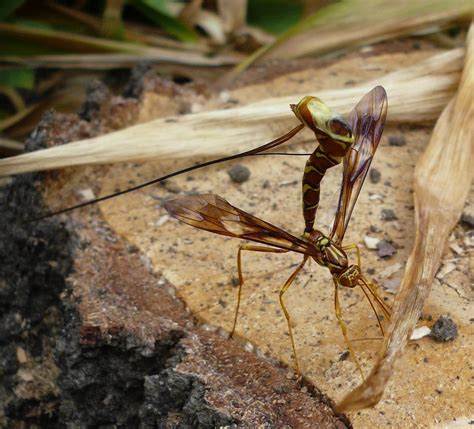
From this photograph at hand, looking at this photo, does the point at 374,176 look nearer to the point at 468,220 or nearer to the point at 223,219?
the point at 468,220

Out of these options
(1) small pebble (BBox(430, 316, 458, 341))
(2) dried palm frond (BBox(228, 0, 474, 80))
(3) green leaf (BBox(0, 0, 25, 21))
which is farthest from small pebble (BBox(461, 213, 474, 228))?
(3) green leaf (BBox(0, 0, 25, 21))

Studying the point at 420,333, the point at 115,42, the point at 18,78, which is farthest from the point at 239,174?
the point at 18,78

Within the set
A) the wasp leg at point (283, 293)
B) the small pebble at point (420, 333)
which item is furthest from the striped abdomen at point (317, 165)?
the small pebble at point (420, 333)

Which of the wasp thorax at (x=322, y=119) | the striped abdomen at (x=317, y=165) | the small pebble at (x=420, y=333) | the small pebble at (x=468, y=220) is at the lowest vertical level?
the small pebble at (x=420, y=333)

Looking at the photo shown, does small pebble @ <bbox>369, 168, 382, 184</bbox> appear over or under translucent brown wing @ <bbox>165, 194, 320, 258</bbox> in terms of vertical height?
under

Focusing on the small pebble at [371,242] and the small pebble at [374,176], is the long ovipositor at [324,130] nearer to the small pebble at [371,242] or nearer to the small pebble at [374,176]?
the small pebble at [371,242]

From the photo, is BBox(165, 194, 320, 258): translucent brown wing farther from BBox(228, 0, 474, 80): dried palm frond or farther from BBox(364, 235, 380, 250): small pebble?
BBox(228, 0, 474, 80): dried palm frond
